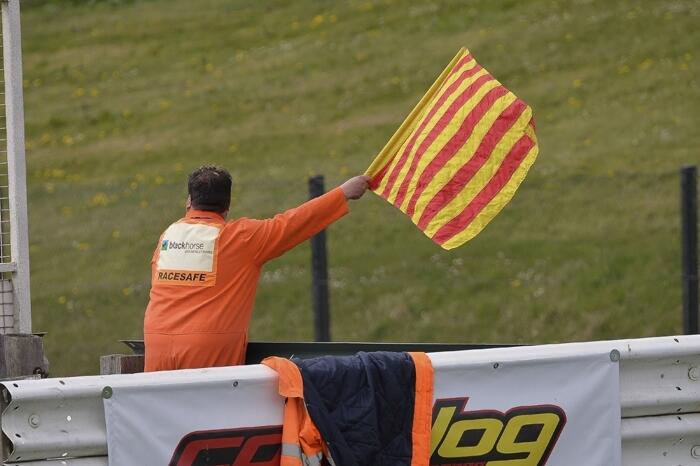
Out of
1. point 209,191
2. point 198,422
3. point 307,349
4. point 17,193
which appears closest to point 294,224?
point 209,191

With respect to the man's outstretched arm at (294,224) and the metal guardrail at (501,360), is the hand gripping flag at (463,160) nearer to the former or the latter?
the man's outstretched arm at (294,224)

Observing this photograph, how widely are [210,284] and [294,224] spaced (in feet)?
1.43

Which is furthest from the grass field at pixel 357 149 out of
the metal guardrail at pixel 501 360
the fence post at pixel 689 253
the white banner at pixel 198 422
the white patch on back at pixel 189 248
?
the white banner at pixel 198 422

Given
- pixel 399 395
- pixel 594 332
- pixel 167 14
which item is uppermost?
pixel 167 14

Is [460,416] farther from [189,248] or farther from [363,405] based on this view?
[189,248]

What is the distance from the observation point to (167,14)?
34406mm

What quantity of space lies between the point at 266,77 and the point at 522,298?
541 inches

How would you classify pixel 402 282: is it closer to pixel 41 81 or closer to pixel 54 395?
pixel 54 395

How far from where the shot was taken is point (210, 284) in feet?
19.0

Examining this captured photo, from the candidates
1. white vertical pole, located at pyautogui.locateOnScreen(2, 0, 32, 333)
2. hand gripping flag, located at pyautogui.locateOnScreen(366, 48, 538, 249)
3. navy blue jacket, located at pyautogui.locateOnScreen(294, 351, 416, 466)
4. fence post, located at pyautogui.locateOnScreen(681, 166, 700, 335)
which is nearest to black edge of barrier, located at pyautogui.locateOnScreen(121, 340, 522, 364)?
hand gripping flag, located at pyautogui.locateOnScreen(366, 48, 538, 249)

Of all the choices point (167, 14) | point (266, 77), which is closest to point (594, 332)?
point (266, 77)

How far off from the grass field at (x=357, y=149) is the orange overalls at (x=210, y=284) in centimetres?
765

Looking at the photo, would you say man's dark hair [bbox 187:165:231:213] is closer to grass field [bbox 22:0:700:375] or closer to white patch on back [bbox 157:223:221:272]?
white patch on back [bbox 157:223:221:272]

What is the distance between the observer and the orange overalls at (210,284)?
5.75 metres
